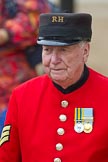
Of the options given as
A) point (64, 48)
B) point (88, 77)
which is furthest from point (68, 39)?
point (88, 77)

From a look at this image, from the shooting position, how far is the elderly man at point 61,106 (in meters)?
3.57

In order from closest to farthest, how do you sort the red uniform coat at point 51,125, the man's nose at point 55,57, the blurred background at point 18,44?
the man's nose at point 55,57
the red uniform coat at point 51,125
the blurred background at point 18,44

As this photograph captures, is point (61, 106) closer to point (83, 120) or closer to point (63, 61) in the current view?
point (83, 120)

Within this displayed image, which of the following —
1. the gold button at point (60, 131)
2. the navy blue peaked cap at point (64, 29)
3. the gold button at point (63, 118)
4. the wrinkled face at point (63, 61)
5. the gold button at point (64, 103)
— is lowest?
the gold button at point (60, 131)

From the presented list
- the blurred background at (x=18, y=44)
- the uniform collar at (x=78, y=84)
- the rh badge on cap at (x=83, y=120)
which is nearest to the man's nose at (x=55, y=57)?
the uniform collar at (x=78, y=84)

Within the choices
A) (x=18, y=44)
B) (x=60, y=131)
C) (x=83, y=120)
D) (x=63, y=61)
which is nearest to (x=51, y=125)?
(x=60, y=131)

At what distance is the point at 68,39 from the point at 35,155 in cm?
61

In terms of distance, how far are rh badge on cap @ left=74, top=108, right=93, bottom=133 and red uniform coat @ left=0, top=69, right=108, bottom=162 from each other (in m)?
0.02

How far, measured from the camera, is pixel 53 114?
3.75 metres

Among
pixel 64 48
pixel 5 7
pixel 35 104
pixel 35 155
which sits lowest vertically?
pixel 35 155

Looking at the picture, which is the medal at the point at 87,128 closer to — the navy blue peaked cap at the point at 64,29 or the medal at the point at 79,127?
the medal at the point at 79,127

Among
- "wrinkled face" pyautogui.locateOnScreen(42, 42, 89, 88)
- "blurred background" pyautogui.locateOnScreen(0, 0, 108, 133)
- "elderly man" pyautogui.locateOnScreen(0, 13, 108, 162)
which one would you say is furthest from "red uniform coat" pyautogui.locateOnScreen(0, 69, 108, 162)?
"blurred background" pyautogui.locateOnScreen(0, 0, 108, 133)

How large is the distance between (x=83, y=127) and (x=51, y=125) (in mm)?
172

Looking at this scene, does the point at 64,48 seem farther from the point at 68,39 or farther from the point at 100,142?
the point at 100,142
